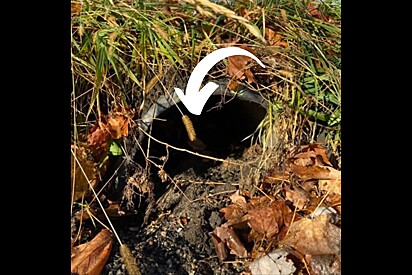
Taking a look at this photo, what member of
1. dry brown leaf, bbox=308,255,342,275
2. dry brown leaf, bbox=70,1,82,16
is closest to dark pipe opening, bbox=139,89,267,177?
dry brown leaf, bbox=70,1,82,16

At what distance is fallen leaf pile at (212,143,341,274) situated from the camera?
107cm

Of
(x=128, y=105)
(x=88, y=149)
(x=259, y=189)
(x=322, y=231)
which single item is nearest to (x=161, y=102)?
(x=128, y=105)

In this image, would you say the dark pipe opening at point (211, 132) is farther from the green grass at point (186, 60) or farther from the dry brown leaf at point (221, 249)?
the dry brown leaf at point (221, 249)

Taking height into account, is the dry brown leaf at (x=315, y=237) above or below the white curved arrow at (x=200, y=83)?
below

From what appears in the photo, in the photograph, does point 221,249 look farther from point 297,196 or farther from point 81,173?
point 81,173

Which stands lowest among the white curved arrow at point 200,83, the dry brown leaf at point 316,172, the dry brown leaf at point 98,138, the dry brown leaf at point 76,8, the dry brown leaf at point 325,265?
the dry brown leaf at point 325,265

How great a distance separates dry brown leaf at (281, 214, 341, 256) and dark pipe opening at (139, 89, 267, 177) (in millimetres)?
372

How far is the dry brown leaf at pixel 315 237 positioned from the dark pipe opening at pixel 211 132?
0.37m

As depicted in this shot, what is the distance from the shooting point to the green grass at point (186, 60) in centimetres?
131

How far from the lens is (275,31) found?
1.46 meters

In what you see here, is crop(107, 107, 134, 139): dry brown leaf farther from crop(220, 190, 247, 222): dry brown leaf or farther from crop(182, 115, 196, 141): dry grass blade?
crop(220, 190, 247, 222): dry brown leaf

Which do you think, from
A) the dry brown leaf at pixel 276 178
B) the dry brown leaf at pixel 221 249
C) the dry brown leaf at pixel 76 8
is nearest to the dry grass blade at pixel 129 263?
the dry brown leaf at pixel 221 249

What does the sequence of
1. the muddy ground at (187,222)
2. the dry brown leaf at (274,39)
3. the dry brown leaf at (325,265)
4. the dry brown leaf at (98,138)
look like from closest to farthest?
the dry brown leaf at (325,265) → the muddy ground at (187,222) → the dry brown leaf at (98,138) → the dry brown leaf at (274,39)

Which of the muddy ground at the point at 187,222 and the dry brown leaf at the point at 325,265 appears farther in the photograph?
the muddy ground at the point at 187,222
